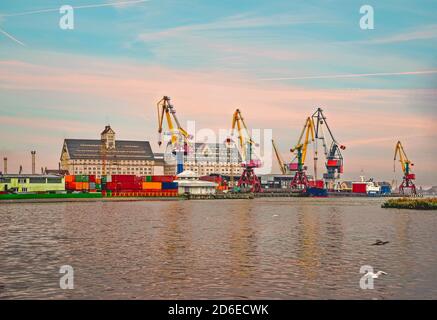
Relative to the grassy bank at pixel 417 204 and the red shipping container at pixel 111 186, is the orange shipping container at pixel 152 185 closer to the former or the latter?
the red shipping container at pixel 111 186

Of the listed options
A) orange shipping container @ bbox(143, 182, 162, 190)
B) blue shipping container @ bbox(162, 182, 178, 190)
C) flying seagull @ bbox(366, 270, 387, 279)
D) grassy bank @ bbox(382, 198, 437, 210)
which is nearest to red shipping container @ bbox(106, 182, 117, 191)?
orange shipping container @ bbox(143, 182, 162, 190)

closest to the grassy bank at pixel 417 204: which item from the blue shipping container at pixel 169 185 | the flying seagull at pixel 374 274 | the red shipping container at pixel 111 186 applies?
the flying seagull at pixel 374 274

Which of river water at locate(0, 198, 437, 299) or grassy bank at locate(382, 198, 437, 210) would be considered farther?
grassy bank at locate(382, 198, 437, 210)

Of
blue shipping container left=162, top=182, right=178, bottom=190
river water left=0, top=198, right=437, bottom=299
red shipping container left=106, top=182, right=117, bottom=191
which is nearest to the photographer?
river water left=0, top=198, right=437, bottom=299

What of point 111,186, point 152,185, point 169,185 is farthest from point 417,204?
point 111,186

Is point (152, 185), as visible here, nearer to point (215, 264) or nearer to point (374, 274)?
point (215, 264)

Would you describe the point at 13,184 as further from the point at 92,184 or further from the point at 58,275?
the point at 58,275

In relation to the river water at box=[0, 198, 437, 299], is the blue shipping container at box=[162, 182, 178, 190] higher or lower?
higher

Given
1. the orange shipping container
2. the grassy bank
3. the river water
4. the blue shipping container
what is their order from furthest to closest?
the blue shipping container
the orange shipping container
the grassy bank
the river water

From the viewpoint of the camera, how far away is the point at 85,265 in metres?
26.8

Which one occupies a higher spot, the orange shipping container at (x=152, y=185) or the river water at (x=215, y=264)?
the orange shipping container at (x=152, y=185)

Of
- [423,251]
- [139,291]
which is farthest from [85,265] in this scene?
[423,251]

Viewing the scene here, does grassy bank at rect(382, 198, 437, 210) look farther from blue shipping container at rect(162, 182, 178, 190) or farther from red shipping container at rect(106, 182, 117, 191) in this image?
red shipping container at rect(106, 182, 117, 191)
